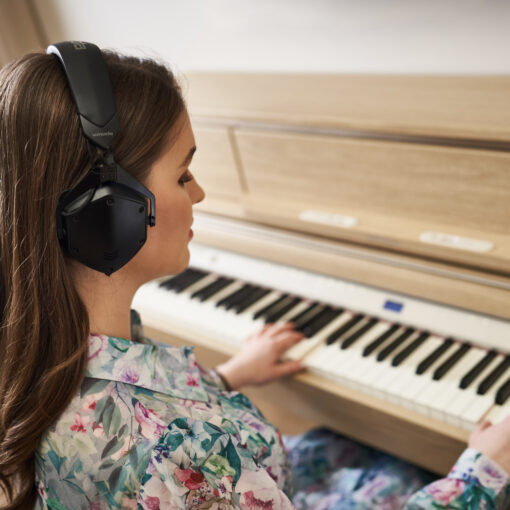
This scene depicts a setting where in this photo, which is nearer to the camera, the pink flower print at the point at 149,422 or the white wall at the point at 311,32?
the pink flower print at the point at 149,422

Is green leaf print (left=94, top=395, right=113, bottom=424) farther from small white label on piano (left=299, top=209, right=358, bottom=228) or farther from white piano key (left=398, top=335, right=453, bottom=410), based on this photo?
small white label on piano (left=299, top=209, right=358, bottom=228)

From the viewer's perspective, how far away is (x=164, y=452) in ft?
2.60

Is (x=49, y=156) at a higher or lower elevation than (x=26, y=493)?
higher

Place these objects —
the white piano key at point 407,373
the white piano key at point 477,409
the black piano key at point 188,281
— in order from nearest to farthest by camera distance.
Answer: the white piano key at point 477,409 < the white piano key at point 407,373 < the black piano key at point 188,281

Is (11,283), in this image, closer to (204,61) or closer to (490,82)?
(490,82)

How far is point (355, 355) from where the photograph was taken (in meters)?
1.35

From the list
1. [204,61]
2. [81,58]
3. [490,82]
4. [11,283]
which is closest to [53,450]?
[11,283]

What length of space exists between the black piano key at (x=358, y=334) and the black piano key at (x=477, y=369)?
0.27 meters

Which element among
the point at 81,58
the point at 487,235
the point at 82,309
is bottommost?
the point at 487,235

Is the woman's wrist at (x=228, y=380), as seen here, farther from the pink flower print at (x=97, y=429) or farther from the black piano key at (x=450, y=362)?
the pink flower print at (x=97, y=429)

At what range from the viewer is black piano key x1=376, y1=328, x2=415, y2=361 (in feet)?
4.33

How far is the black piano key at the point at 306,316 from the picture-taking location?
1482 millimetres

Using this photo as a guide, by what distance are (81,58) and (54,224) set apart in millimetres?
225

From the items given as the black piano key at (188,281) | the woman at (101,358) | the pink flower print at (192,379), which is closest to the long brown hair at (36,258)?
the woman at (101,358)
